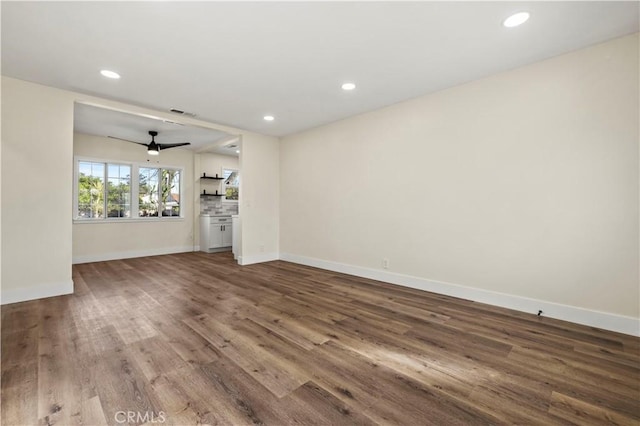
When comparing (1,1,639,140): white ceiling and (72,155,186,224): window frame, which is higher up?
(1,1,639,140): white ceiling

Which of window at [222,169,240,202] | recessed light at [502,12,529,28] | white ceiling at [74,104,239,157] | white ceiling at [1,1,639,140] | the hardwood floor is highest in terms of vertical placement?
white ceiling at [74,104,239,157]

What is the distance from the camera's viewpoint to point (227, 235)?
7.23 m

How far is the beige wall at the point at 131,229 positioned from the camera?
221 inches

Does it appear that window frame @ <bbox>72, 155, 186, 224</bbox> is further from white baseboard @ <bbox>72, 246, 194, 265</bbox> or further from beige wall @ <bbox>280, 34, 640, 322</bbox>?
beige wall @ <bbox>280, 34, 640, 322</bbox>

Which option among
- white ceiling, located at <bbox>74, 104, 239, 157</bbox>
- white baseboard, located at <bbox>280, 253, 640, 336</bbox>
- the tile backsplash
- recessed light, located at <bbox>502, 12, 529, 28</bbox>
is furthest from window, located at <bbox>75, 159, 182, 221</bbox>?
recessed light, located at <bbox>502, 12, 529, 28</bbox>

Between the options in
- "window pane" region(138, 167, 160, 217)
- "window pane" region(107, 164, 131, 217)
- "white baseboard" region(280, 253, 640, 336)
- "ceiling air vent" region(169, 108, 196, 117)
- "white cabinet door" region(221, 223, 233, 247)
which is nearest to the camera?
"white baseboard" region(280, 253, 640, 336)

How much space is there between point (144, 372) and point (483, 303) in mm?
3333

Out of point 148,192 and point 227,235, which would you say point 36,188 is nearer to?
point 148,192

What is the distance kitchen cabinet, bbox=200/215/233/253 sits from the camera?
6.89 metres

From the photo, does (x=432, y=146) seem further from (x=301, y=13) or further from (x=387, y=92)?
(x=301, y=13)

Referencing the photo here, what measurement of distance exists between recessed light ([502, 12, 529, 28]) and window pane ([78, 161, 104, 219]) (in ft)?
23.7

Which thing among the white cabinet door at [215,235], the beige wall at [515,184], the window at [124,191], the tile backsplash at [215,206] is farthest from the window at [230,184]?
the beige wall at [515,184]

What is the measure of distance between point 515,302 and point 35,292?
219 inches

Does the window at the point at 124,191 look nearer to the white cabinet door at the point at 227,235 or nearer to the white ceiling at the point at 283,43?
the white cabinet door at the point at 227,235
